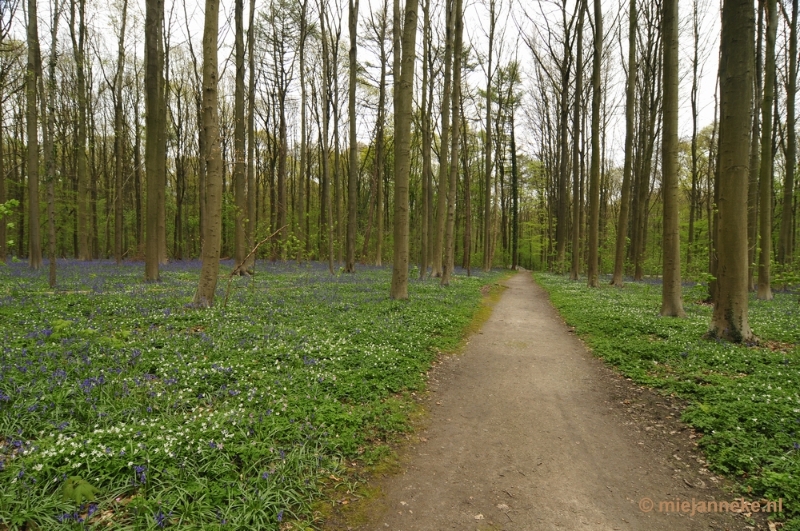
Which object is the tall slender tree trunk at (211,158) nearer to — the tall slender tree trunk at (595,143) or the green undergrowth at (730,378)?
the green undergrowth at (730,378)

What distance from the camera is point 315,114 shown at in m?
28.5

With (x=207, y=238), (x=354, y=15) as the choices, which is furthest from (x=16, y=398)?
(x=354, y=15)

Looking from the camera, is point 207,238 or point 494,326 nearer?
point 207,238

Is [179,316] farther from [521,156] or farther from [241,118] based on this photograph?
[521,156]

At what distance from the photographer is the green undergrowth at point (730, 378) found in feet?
11.9

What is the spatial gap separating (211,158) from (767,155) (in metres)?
19.1

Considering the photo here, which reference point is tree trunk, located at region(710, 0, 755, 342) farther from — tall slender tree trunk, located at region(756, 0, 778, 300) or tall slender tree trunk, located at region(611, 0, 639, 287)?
tall slender tree trunk, located at region(611, 0, 639, 287)

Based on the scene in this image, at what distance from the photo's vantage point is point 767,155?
1431cm

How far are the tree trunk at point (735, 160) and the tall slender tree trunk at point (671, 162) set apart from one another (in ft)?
7.82

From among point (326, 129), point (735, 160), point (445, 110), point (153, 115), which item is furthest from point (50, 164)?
point (326, 129)

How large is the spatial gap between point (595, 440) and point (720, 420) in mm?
1418

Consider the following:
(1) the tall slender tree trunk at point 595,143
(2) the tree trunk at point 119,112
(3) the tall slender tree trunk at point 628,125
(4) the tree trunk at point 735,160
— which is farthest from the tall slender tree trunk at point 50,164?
(3) the tall slender tree trunk at point 628,125

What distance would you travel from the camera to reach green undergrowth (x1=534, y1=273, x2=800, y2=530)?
3.64 meters

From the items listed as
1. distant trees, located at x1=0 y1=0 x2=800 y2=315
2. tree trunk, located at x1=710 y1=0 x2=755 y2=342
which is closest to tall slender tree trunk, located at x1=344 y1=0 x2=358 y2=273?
distant trees, located at x1=0 y1=0 x2=800 y2=315
